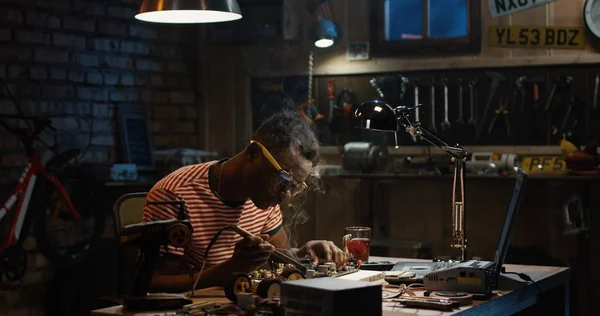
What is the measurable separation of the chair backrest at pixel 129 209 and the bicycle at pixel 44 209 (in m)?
2.16

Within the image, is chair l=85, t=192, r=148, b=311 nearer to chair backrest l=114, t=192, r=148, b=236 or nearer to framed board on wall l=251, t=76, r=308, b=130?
chair backrest l=114, t=192, r=148, b=236

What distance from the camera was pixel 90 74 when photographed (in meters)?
6.14

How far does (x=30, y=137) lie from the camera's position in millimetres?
5520

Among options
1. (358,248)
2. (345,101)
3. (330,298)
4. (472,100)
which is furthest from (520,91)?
(330,298)

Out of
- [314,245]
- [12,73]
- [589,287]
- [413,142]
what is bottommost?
[589,287]

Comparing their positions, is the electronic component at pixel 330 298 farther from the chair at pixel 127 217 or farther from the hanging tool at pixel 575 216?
the hanging tool at pixel 575 216

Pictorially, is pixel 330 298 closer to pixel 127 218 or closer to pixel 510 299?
pixel 510 299

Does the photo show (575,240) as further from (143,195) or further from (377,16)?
(143,195)

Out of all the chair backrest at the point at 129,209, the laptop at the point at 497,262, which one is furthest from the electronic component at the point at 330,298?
the chair backrest at the point at 129,209

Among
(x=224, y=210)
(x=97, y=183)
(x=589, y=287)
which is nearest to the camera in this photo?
(x=224, y=210)

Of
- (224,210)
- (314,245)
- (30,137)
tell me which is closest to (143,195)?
(224,210)

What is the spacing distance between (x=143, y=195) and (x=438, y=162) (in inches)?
116

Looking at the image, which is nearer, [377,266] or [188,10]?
[188,10]

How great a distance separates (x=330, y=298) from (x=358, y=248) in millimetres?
1256
